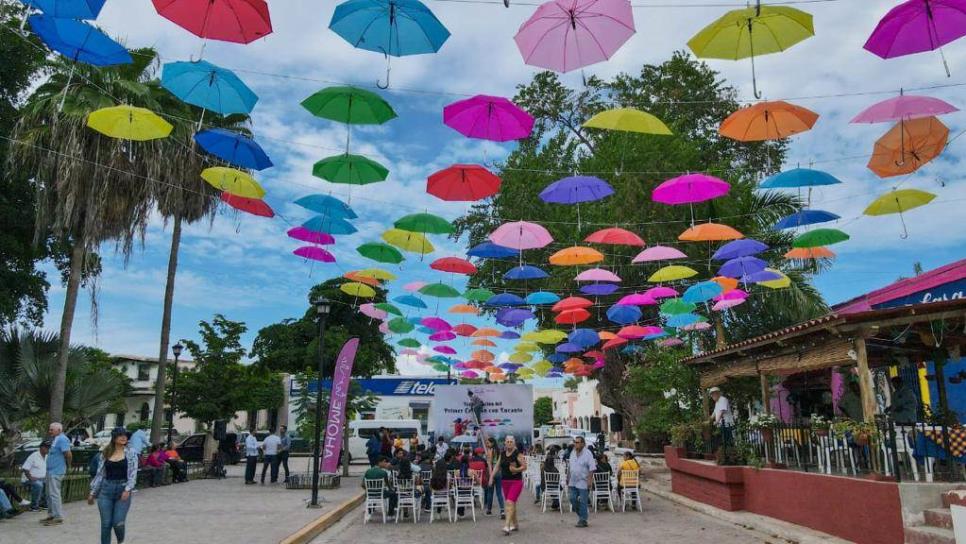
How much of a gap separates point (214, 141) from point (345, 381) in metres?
9.05

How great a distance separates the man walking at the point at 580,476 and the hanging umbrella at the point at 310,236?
6879 millimetres

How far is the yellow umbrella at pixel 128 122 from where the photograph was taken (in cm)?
949

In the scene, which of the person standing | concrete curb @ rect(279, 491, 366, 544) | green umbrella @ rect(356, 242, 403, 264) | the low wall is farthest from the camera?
green umbrella @ rect(356, 242, 403, 264)

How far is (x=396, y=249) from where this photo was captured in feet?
51.6

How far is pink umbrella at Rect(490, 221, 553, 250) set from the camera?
14.2m

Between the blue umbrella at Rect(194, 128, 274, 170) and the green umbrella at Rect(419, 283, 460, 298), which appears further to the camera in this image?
the green umbrella at Rect(419, 283, 460, 298)

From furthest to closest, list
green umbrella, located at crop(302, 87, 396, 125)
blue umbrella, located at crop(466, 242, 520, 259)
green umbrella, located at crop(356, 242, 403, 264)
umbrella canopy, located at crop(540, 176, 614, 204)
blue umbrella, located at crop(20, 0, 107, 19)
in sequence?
blue umbrella, located at crop(466, 242, 520, 259)
green umbrella, located at crop(356, 242, 403, 264)
umbrella canopy, located at crop(540, 176, 614, 204)
green umbrella, located at crop(302, 87, 396, 125)
blue umbrella, located at crop(20, 0, 107, 19)

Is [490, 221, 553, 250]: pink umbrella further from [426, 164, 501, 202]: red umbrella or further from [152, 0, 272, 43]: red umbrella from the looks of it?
[152, 0, 272, 43]: red umbrella

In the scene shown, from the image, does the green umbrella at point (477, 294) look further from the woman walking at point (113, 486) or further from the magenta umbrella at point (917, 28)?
the magenta umbrella at point (917, 28)

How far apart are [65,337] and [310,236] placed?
8148 millimetres

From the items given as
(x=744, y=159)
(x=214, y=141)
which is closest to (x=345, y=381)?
(x=214, y=141)

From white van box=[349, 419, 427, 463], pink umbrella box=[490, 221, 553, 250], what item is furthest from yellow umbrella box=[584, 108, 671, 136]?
white van box=[349, 419, 427, 463]

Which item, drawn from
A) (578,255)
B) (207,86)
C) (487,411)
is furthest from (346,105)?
(487,411)

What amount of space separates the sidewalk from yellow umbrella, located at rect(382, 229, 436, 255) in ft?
19.6
